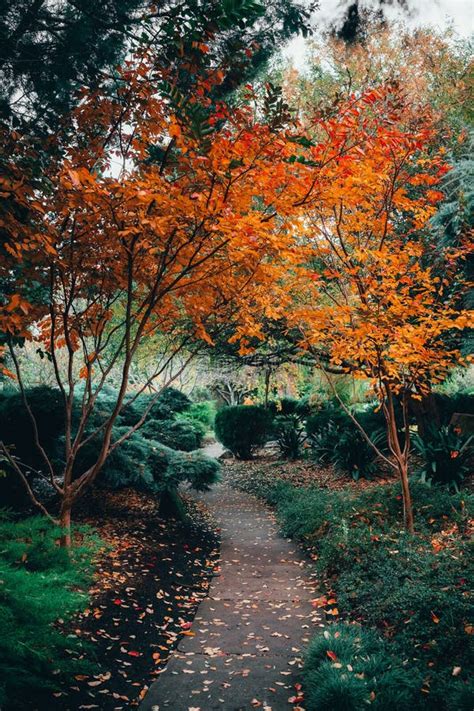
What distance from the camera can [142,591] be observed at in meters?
4.29

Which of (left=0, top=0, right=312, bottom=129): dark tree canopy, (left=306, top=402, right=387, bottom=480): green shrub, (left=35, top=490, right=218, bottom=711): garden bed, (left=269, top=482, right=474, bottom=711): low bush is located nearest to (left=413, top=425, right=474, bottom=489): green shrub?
(left=269, top=482, right=474, bottom=711): low bush

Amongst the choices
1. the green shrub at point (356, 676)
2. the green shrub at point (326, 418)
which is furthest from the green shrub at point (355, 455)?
the green shrub at point (356, 676)

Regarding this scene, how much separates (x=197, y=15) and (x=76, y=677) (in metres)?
4.03

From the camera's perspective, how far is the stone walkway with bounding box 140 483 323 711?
2809mm

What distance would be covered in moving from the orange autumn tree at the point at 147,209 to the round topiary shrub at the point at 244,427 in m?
8.86

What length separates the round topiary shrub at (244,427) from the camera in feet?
44.1

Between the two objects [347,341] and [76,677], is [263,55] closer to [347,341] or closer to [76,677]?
[347,341]

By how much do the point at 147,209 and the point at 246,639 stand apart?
3.12 m

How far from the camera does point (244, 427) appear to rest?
13.4 m

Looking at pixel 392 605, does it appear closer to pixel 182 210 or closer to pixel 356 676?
pixel 356 676

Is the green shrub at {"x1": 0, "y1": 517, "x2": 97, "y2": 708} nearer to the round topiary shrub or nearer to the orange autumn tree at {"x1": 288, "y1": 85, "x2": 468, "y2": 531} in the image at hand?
the orange autumn tree at {"x1": 288, "y1": 85, "x2": 468, "y2": 531}

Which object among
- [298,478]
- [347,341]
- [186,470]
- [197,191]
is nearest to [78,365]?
[298,478]

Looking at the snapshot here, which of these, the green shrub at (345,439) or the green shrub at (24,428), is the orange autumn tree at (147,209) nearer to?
the green shrub at (24,428)

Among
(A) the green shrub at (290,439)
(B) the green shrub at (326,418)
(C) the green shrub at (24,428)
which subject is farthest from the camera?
(A) the green shrub at (290,439)
